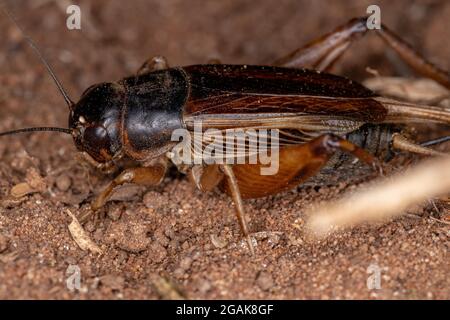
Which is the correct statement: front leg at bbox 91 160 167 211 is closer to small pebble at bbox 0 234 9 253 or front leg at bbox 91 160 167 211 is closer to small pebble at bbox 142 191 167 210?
small pebble at bbox 142 191 167 210

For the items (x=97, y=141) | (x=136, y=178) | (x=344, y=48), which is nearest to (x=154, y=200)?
(x=136, y=178)

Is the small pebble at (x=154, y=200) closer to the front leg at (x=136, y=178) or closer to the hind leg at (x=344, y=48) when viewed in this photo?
the front leg at (x=136, y=178)

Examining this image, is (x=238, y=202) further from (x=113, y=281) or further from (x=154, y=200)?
(x=113, y=281)

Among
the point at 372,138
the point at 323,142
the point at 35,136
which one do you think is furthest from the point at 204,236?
the point at 35,136

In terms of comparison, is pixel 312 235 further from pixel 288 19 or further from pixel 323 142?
pixel 288 19

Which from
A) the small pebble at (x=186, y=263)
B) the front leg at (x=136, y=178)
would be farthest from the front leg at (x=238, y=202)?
the front leg at (x=136, y=178)

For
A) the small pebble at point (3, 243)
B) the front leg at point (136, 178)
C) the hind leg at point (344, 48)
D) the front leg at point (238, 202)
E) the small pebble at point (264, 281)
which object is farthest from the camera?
the hind leg at point (344, 48)

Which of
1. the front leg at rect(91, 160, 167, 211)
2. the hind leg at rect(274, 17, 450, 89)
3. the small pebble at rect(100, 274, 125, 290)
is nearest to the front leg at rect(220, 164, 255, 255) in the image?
the front leg at rect(91, 160, 167, 211)
